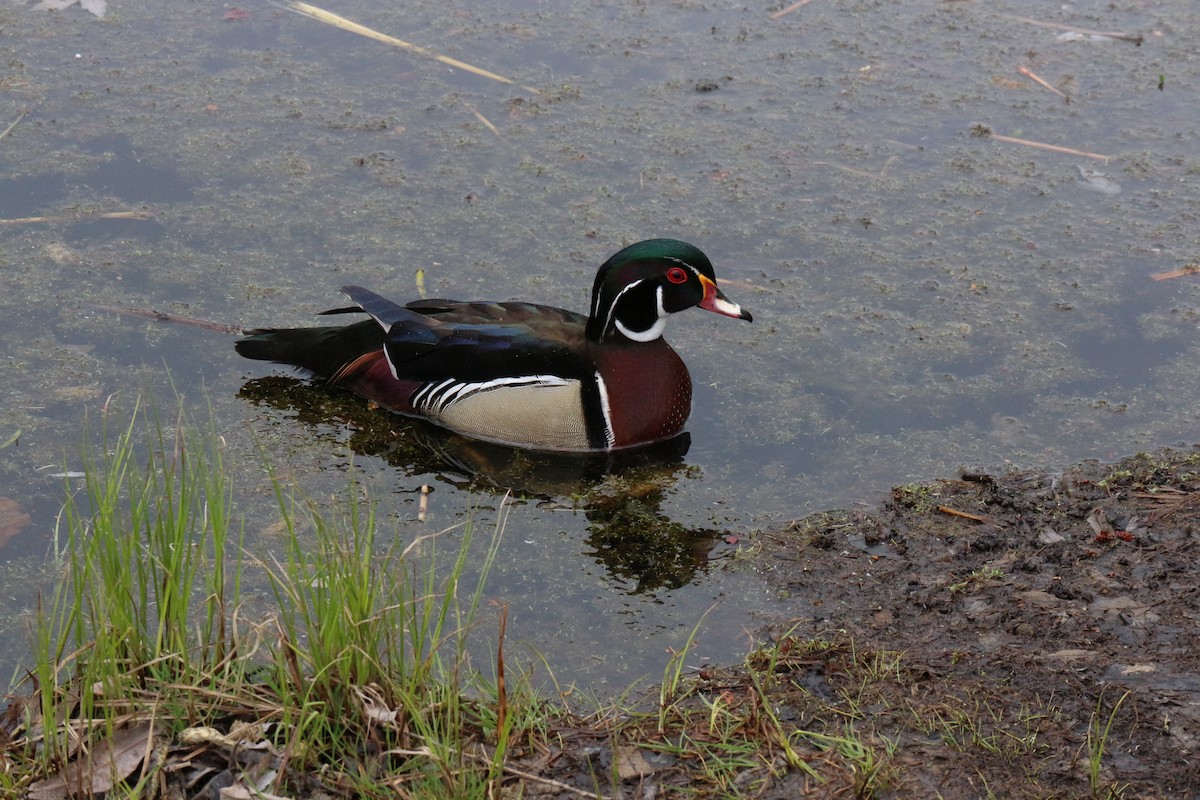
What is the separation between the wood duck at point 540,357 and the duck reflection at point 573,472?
0.06 meters

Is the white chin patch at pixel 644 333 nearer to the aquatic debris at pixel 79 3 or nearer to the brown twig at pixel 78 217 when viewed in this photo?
the brown twig at pixel 78 217

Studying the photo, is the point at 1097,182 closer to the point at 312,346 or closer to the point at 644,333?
the point at 644,333

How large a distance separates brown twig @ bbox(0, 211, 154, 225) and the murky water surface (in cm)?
2

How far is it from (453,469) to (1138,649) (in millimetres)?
→ 2252

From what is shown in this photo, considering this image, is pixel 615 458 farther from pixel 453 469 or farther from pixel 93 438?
pixel 93 438

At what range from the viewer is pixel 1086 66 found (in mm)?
6898

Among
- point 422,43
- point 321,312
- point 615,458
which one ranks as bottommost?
point 615,458

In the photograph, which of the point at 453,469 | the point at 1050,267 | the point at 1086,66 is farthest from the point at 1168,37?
the point at 453,469

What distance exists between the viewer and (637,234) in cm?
571

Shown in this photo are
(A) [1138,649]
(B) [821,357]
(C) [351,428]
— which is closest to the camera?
(A) [1138,649]

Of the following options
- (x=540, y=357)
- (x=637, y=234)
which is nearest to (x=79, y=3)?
(x=637, y=234)

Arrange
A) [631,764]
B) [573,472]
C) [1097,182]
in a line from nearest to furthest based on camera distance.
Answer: [631,764], [573,472], [1097,182]

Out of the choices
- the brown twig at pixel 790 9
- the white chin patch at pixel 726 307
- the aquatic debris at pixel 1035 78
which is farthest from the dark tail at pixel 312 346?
the aquatic debris at pixel 1035 78

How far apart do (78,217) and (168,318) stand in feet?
2.84
